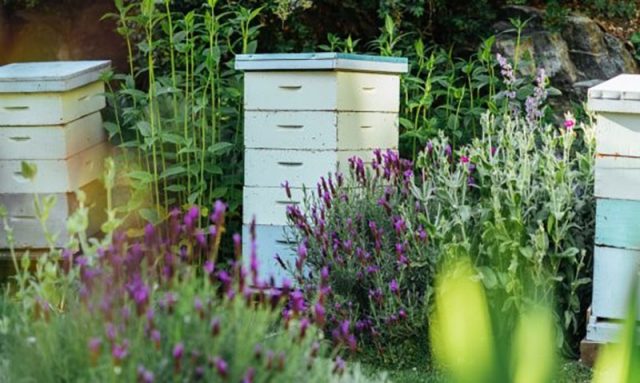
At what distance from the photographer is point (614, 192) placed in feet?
10.8

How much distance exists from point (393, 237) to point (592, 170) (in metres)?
0.83

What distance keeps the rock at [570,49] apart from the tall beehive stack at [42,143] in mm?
2633

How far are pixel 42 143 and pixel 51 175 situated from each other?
0.15 meters

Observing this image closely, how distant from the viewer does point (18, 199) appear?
13.5ft

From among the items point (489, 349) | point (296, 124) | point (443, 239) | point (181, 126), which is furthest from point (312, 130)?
point (489, 349)

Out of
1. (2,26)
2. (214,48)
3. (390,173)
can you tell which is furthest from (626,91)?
(2,26)

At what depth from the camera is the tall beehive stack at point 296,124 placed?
151 inches

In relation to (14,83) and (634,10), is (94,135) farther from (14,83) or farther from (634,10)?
(634,10)

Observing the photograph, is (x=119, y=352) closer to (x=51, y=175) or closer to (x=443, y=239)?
(x=443, y=239)

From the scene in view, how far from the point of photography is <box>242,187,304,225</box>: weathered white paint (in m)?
3.95

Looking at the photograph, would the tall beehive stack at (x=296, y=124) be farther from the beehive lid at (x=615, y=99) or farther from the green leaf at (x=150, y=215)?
the beehive lid at (x=615, y=99)

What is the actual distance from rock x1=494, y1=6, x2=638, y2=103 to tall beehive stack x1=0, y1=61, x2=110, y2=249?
2633 mm

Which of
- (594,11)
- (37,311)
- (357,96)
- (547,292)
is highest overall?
(594,11)

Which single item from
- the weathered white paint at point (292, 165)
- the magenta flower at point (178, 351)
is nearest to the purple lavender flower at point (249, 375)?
the magenta flower at point (178, 351)
